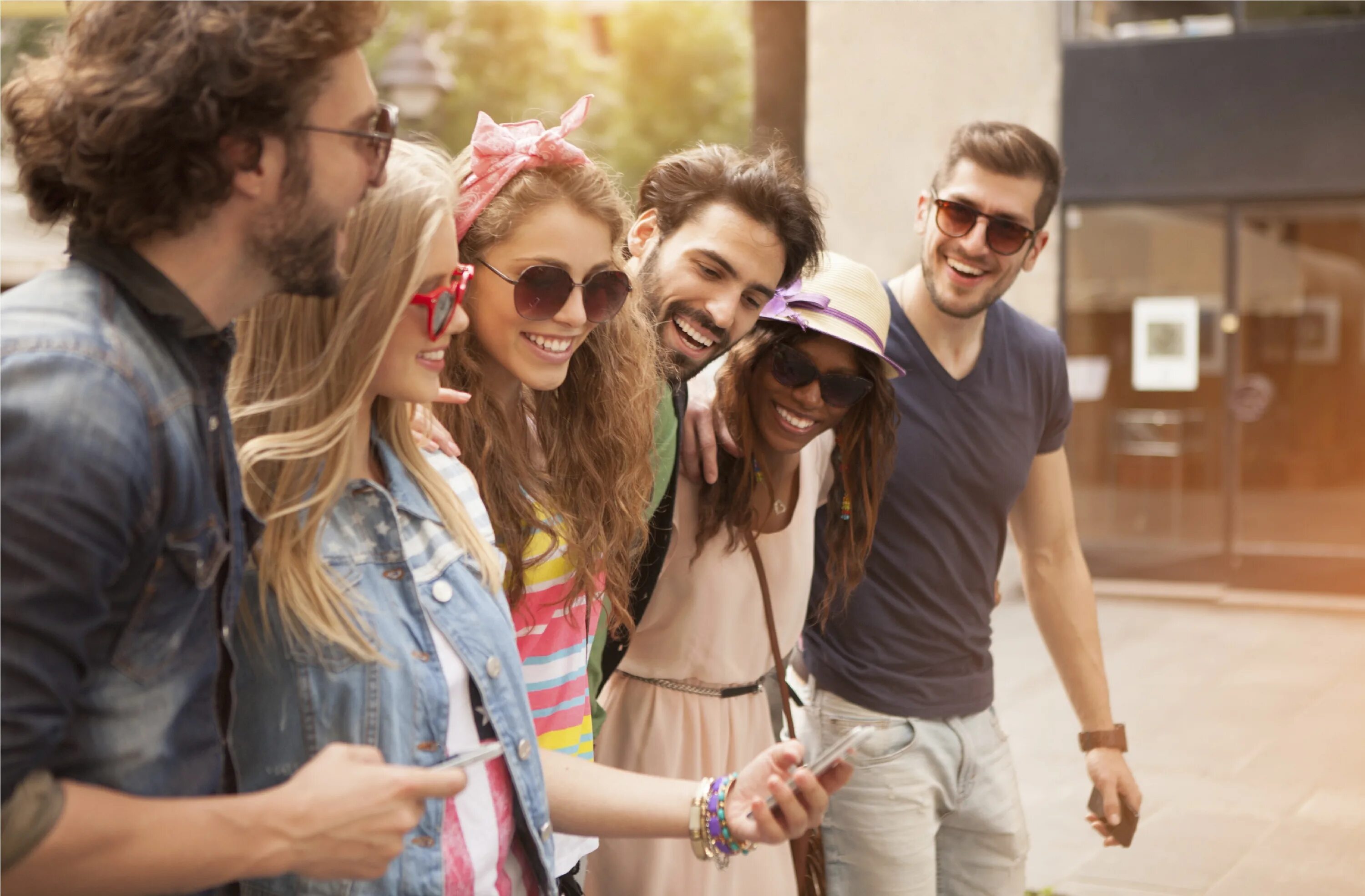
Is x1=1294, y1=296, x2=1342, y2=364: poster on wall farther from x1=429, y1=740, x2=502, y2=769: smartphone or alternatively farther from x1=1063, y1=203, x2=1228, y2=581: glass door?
x1=429, y1=740, x2=502, y2=769: smartphone

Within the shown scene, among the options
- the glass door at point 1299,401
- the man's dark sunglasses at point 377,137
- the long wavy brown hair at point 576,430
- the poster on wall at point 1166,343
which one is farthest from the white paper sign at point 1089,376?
the man's dark sunglasses at point 377,137

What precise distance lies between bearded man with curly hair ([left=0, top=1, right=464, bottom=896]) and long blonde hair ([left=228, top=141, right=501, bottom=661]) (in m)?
0.12

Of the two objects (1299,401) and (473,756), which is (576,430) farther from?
(1299,401)

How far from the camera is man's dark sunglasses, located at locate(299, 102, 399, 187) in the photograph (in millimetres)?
1523

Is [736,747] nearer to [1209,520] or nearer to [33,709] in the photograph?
[33,709]

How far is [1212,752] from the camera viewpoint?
262 inches

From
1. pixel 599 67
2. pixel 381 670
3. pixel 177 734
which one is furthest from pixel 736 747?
pixel 599 67

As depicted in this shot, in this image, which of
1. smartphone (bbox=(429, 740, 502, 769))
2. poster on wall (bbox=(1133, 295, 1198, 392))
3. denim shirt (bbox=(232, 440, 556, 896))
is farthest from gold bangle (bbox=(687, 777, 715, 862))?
poster on wall (bbox=(1133, 295, 1198, 392))

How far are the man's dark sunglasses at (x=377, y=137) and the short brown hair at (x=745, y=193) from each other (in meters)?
1.37

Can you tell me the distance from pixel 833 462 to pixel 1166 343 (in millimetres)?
8803

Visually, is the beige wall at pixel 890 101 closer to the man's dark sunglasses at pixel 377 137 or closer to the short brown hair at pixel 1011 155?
the short brown hair at pixel 1011 155

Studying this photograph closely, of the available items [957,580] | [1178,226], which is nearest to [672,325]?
[957,580]

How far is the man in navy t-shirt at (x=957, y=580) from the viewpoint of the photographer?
3.15 m

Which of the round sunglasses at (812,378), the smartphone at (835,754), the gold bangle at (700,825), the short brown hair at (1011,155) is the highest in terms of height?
the short brown hair at (1011,155)
